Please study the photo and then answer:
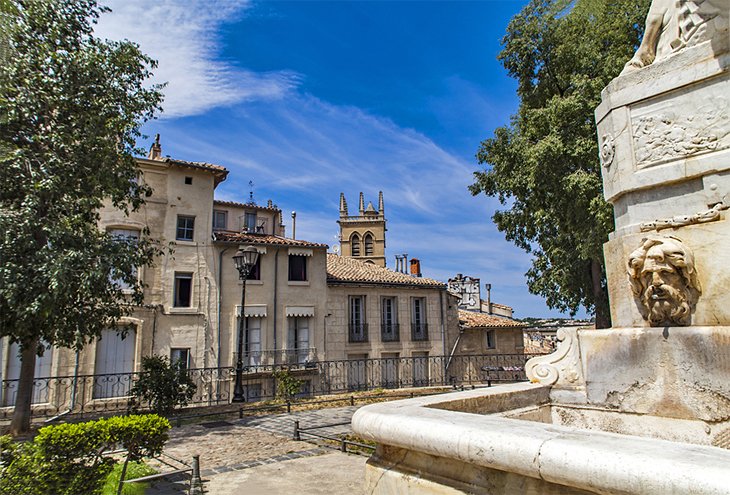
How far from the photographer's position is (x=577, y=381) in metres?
3.98

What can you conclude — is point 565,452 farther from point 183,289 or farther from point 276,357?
point 276,357

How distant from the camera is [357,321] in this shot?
1024 inches

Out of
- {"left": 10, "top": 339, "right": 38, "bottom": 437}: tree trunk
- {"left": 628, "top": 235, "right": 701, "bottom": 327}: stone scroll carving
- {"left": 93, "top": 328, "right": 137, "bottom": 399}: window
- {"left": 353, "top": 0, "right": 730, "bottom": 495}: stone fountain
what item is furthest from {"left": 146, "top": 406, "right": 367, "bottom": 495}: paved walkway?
{"left": 93, "top": 328, "right": 137, "bottom": 399}: window

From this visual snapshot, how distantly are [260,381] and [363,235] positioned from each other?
48272 millimetres

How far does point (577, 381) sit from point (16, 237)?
10.9 m

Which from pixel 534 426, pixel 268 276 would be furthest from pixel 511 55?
pixel 534 426

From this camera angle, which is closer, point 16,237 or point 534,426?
point 534,426

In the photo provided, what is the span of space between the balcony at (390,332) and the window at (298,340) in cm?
469

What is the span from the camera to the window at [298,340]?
77.5 feet

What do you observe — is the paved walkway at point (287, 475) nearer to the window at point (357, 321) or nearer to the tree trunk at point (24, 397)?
the tree trunk at point (24, 397)

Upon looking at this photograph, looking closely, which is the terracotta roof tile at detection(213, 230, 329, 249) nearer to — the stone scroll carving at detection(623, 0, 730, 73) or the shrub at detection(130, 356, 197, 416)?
the shrub at detection(130, 356, 197, 416)

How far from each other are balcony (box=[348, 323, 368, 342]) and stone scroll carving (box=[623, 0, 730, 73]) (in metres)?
22.5

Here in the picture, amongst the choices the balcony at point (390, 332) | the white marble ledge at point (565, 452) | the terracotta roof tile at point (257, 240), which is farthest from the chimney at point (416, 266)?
the white marble ledge at point (565, 452)

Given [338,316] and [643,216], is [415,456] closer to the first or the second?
[643,216]
